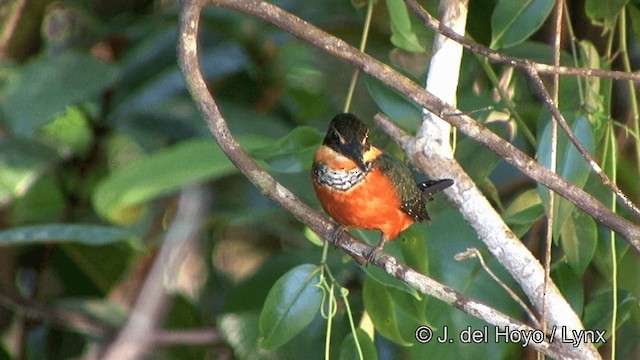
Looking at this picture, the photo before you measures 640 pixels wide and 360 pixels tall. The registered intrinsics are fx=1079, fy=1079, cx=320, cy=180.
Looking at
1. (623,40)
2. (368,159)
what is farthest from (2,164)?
(623,40)

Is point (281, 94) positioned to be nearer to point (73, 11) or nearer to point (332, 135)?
point (73, 11)

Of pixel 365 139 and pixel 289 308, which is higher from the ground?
pixel 365 139

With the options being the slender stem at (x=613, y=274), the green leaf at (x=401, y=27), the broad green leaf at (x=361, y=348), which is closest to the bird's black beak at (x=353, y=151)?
the green leaf at (x=401, y=27)

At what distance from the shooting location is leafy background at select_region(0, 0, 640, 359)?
200cm

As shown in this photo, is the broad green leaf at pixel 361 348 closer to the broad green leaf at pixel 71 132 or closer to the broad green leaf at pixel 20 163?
the broad green leaf at pixel 20 163

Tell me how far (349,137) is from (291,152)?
7.5 inches

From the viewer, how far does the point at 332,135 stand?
2193 millimetres

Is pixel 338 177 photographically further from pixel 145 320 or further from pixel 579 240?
pixel 145 320

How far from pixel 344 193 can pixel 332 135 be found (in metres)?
0.13

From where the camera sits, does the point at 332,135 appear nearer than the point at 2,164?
Yes

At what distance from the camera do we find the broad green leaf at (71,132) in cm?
319

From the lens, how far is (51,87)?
2834 millimetres

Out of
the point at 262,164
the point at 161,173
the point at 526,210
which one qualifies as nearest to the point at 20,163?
the point at 161,173

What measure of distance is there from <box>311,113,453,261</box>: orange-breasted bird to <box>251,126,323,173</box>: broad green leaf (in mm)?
103
